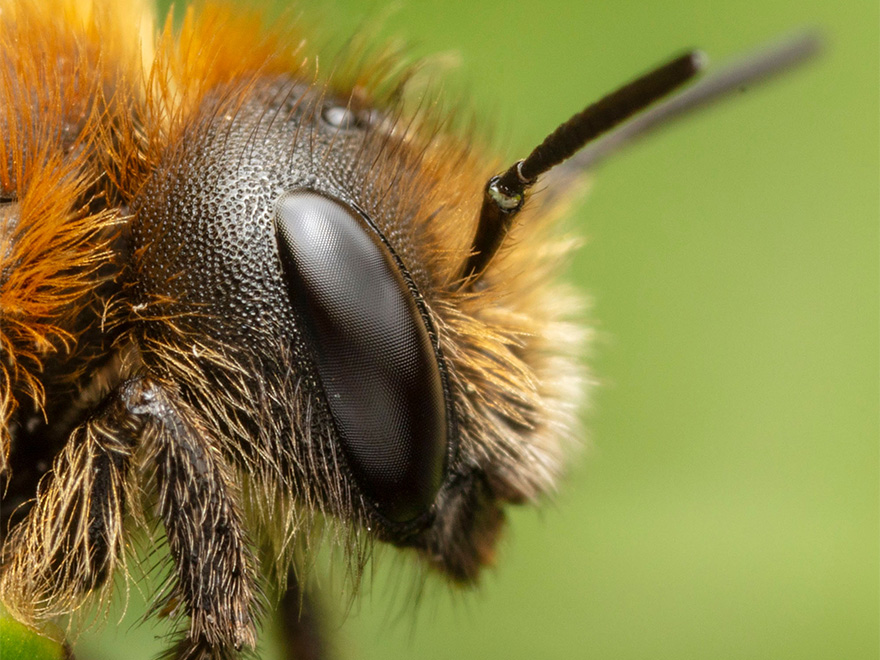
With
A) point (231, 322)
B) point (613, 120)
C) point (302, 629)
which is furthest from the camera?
point (302, 629)

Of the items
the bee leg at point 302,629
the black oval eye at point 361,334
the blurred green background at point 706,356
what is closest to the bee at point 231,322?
the black oval eye at point 361,334

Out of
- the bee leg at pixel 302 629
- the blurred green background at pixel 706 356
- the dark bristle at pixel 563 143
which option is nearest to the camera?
the dark bristle at pixel 563 143

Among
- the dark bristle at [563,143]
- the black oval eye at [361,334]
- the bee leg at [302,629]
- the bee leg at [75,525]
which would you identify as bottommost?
the bee leg at [302,629]

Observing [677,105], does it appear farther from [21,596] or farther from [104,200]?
[21,596]

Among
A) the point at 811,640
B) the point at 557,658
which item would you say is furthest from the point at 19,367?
the point at 811,640

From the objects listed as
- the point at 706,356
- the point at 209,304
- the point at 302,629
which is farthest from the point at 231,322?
the point at 706,356

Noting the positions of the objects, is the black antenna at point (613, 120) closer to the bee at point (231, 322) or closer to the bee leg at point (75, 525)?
the bee at point (231, 322)

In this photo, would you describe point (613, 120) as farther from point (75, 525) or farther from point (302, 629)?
point (302, 629)
